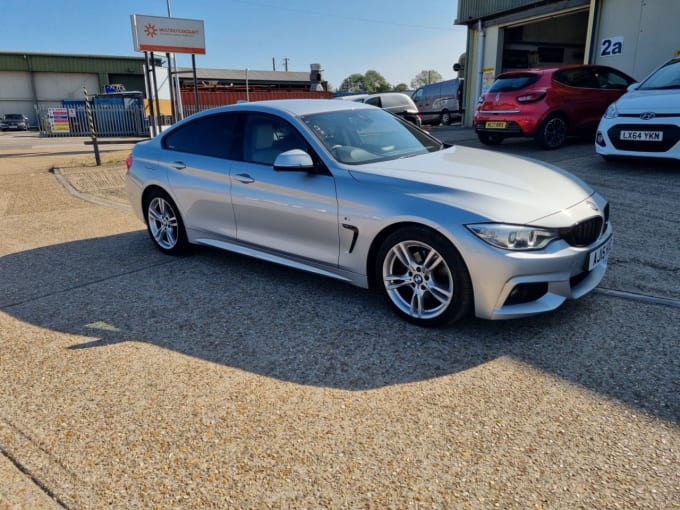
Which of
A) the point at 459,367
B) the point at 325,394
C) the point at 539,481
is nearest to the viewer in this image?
the point at 539,481

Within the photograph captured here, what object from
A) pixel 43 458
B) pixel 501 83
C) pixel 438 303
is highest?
pixel 501 83

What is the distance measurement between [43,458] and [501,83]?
34.8ft

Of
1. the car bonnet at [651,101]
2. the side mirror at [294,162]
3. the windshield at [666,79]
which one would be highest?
the windshield at [666,79]

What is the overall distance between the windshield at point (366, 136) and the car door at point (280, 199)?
21cm

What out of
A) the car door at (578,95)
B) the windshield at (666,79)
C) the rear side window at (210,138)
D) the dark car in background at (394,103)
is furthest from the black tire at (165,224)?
the dark car in background at (394,103)

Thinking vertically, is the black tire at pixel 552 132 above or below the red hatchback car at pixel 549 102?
below

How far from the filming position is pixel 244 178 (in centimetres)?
448

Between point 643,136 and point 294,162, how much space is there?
582cm

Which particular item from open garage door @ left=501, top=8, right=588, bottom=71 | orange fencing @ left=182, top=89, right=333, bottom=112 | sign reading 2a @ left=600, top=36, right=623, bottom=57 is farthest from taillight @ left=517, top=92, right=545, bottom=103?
orange fencing @ left=182, top=89, right=333, bottom=112

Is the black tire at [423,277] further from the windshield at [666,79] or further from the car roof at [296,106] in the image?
the windshield at [666,79]

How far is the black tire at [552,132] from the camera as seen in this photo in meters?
10.4

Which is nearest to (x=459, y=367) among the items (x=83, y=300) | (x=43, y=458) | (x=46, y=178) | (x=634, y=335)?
(x=634, y=335)

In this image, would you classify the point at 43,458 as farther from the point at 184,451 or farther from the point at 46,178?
the point at 46,178

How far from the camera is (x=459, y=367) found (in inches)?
122
